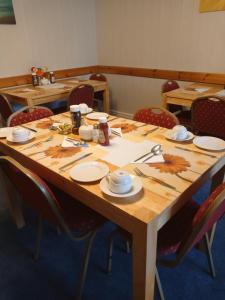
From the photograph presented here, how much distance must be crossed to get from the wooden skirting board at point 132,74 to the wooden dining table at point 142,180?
1870mm

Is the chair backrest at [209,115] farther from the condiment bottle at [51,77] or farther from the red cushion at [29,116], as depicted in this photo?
the condiment bottle at [51,77]

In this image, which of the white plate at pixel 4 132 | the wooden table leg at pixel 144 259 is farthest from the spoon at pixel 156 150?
the white plate at pixel 4 132

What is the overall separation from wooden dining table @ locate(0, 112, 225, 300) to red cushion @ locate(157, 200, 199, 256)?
134 millimetres

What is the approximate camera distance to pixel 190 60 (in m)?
3.20

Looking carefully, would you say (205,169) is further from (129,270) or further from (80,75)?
(80,75)

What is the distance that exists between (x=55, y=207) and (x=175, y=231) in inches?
22.5

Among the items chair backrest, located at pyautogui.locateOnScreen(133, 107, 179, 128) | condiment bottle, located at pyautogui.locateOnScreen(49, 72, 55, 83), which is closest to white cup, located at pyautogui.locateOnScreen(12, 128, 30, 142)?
chair backrest, located at pyautogui.locateOnScreen(133, 107, 179, 128)

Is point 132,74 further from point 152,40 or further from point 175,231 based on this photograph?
point 175,231

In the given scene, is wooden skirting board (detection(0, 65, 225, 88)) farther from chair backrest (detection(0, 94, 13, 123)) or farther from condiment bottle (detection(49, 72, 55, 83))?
chair backrest (detection(0, 94, 13, 123))

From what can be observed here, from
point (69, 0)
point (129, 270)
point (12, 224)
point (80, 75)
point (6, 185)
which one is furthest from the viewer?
point (80, 75)

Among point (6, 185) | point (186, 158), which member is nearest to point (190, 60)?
point (186, 158)

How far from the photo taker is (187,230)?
110cm

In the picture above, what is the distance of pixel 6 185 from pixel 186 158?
4.05ft

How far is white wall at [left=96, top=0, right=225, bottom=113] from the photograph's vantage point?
9.77 feet
